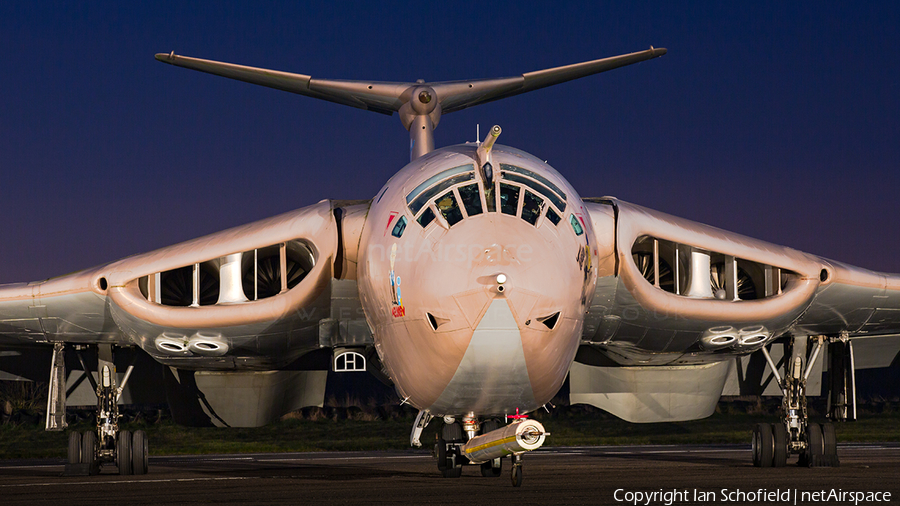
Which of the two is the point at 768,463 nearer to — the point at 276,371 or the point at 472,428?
the point at 472,428

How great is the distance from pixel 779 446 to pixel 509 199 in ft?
23.7

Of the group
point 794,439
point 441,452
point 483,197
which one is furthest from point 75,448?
point 794,439

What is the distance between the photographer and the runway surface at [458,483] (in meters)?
10.4

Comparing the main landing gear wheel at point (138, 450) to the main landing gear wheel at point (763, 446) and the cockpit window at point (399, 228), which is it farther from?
the main landing gear wheel at point (763, 446)

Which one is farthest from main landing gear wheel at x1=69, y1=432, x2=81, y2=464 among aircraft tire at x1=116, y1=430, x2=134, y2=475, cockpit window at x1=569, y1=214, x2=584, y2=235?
cockpit window at x1=569, y1=214, x2=584, y2=235

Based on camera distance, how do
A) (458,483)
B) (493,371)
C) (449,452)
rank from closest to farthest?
(493,371) → (449,452) → (458,483)

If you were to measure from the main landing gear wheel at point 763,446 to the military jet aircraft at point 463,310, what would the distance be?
2 centimetres

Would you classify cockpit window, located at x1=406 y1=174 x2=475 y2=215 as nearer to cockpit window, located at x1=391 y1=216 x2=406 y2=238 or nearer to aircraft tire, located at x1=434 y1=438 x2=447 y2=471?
cockpit window, located at x1=391 y1=216 x2=406 y2=238

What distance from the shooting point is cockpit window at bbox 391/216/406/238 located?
1073 centimetres

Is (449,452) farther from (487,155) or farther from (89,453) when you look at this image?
(89,453)

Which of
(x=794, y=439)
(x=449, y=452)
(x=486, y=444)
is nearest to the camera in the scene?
(x=486, y=444)

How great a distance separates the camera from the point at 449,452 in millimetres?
12062

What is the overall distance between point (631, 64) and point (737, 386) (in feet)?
20.7

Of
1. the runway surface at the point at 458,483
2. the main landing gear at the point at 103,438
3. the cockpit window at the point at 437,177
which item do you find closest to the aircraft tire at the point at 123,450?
the main landing gear at the point at 103,438
